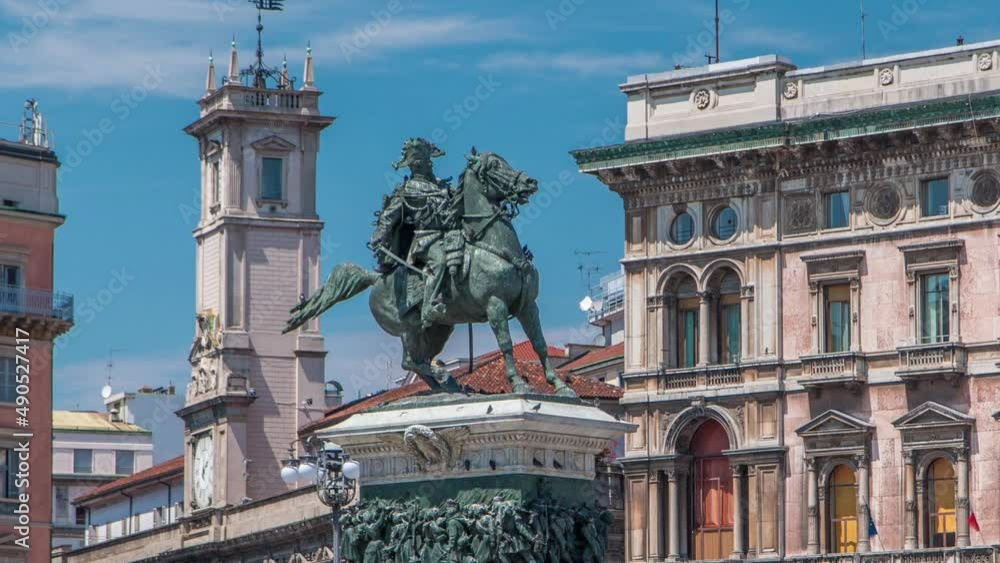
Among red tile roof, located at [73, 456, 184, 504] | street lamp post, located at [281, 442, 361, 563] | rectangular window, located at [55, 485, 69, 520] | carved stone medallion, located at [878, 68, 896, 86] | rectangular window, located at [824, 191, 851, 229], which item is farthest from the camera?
rectangular window, located at [55, 485, 69, 520]

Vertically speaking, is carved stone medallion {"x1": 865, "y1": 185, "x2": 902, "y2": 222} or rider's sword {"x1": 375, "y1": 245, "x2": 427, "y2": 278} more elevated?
carved stone medallion {"x1": 865, "y1": 185, "x2": 902, "y2": 222}

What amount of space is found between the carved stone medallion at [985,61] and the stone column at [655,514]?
37.2 feet

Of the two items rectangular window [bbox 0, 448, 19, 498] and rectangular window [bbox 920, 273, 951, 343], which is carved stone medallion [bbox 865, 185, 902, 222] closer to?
rectangular window [bbox 920, 273, 951, 343]

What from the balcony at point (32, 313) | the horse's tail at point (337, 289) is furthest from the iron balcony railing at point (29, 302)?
the horse's tail at point (337, 289)

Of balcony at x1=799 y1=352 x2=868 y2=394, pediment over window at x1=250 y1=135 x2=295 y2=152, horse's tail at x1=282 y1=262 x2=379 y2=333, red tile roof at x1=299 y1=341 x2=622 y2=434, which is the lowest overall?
horse's tail at x1=282 y1=262 x2=379 y2=333

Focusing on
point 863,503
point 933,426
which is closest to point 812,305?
point 933,426

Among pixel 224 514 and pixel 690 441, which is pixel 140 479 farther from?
pixel 690 441

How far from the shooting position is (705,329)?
64.7m

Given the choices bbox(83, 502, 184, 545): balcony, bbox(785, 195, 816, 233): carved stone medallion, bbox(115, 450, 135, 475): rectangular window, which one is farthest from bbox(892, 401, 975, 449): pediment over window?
bbox(115, 450, 135, 475): rectangular window

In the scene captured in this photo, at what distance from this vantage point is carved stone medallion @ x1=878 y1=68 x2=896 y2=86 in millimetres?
62781

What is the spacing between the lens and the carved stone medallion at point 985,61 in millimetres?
61375

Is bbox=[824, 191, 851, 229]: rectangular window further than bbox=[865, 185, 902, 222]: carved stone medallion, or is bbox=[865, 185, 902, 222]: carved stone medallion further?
bbox=[824, 191, 851, 229]: rectangular window

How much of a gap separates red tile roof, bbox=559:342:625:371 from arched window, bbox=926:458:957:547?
21972 mm

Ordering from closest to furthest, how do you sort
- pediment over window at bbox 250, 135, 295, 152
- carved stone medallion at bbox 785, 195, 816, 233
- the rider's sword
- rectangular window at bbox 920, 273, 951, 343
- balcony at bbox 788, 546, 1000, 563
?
the rider's sword → balcony at bbox 788, 546, 1000, 563 → rectangular window at bbox 920, 273, 951, 343 → carved stone medallion at bbox 785, 195, 816, 233 → pediment over window at bbox 250, 135, 295, 152
